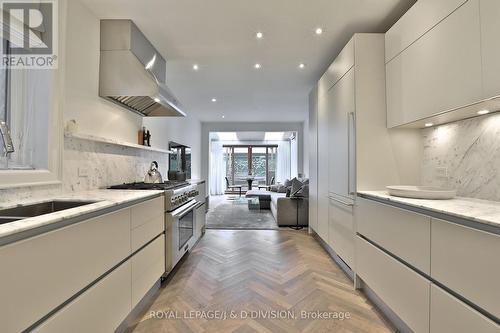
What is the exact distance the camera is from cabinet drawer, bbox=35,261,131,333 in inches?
43.8

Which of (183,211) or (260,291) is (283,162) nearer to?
(183,211)

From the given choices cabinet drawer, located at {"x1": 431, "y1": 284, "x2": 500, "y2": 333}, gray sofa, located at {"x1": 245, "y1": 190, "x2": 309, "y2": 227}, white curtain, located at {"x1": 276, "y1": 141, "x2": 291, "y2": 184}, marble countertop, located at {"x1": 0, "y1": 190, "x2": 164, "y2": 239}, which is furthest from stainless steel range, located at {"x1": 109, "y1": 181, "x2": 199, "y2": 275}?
white curtain, located at {"x1": 276, "y1": 141, "x2": 291, "y2": 184}

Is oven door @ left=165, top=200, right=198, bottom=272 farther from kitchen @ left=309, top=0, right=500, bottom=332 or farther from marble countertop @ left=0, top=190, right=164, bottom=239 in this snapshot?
kitchen @ left=309, top=0, right=500, bottom=332

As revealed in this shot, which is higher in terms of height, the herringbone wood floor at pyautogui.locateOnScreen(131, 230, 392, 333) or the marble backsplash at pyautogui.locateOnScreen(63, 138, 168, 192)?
the marble backsplash at pyautogui.locateOnScreen(63, 138, 168, 192)

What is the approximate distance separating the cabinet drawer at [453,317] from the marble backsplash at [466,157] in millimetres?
905

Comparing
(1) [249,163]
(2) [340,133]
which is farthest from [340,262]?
(1) [249,163]

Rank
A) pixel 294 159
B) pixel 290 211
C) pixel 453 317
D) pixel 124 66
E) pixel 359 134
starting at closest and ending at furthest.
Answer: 1. pixel 453 317
2. pixel 359 134
3. pixel 124 66
4. pixel 290 211
5. pixel 294 159

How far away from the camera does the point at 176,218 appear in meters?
2.61

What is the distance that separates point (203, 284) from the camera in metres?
2.45

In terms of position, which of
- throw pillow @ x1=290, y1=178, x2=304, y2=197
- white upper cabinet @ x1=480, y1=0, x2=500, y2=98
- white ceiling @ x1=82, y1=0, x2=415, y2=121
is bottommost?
throw pillow @ x1=290, y1=178, x2=304, y2=197

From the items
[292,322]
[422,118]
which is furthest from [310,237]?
[422,118]

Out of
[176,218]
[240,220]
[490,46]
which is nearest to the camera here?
[490,46]

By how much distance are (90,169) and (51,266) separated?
141 centimetres

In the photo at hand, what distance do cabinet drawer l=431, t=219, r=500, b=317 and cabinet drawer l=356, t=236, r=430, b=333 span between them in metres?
0.19
